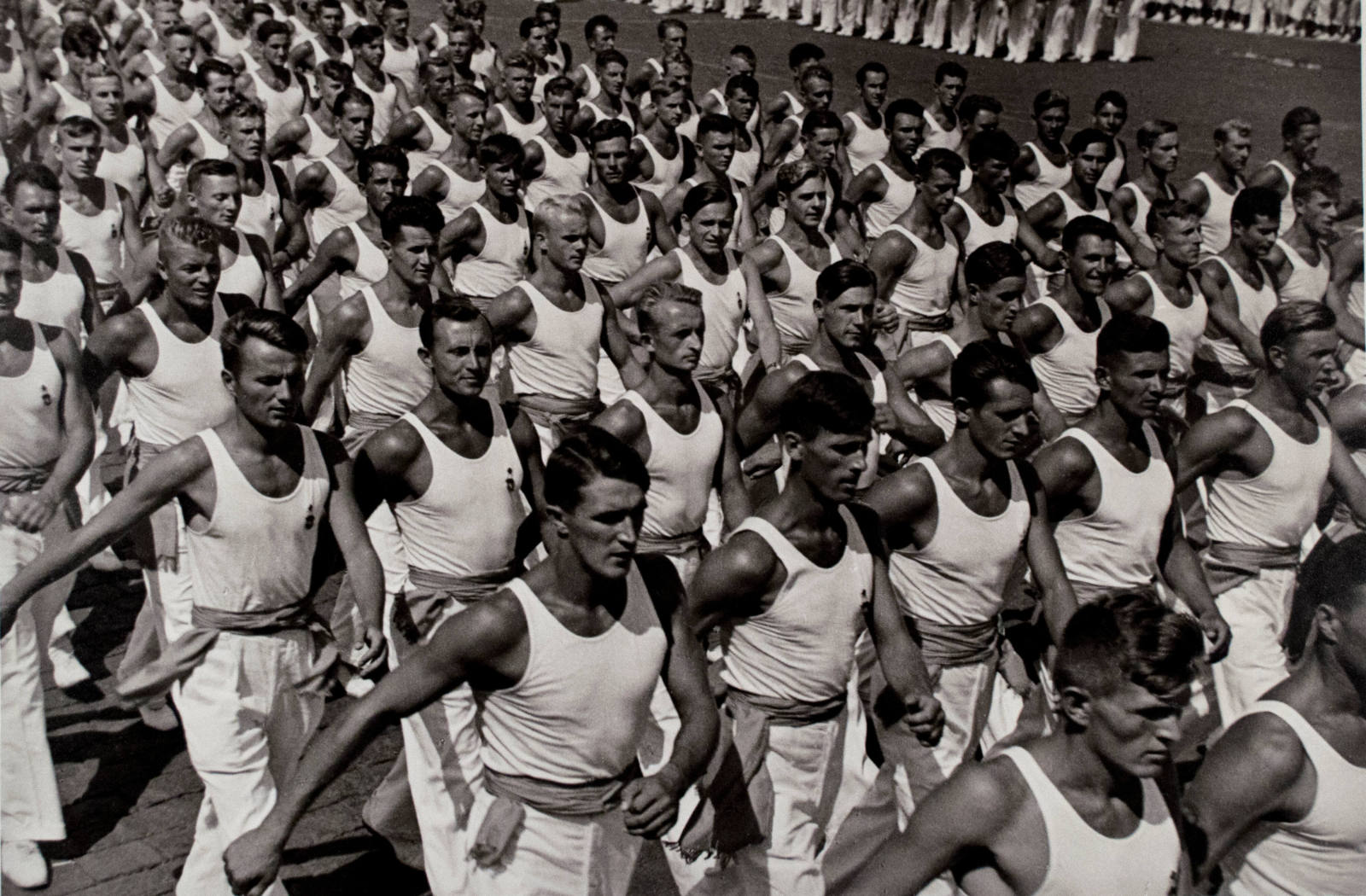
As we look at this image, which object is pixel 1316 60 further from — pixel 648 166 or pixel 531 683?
pixel 531 683

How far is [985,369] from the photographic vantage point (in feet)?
17.5

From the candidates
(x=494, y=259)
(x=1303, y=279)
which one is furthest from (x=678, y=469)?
(x=1303, y=279)

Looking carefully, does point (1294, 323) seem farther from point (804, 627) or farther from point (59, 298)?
point (59, 298)

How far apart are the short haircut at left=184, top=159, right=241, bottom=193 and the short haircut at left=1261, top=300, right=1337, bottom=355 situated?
5.62m

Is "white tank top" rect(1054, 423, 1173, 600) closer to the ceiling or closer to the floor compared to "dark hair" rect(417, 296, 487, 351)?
closer to the floor

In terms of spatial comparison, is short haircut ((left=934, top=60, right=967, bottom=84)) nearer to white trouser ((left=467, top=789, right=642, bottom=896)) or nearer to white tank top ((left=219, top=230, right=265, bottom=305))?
white tank top ((left=219, top=230, right=265, bottom=305))

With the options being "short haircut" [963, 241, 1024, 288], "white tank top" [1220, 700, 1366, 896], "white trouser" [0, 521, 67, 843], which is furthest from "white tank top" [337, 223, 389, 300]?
"white tank top" [1220, 700, 1366, 896]

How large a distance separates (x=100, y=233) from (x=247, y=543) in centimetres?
542

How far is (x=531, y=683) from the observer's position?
13.3 feet

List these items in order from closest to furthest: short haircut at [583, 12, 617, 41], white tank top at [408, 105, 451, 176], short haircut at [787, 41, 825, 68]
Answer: white tank top at [408, 105, 451, 176], short haircut at [787, 41, 825, 68], short haircut at [583, 12, 617, 41]

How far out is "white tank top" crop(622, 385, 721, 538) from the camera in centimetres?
627

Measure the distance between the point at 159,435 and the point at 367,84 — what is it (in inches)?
380

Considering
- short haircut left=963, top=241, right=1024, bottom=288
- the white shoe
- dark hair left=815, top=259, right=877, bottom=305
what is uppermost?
dark hair left=815, top=259, right=877, bottom=305

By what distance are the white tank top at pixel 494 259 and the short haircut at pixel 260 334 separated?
4.75 metres
